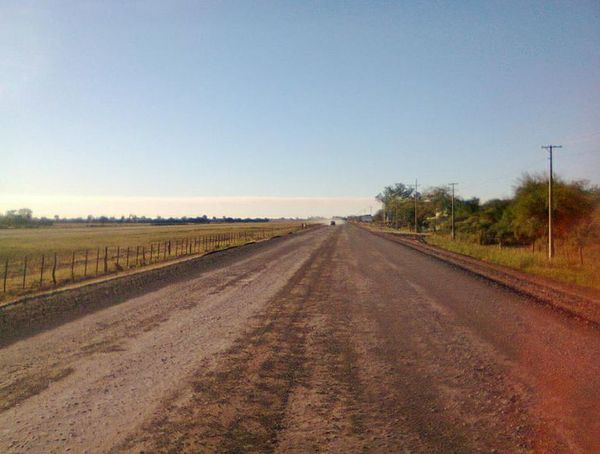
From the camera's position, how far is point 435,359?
26.8ft

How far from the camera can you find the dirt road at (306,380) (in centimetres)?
516

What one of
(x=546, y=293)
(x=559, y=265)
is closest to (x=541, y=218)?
(x=559, y=265)

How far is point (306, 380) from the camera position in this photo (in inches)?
278

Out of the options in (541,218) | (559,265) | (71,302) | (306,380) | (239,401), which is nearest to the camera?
(239,401)

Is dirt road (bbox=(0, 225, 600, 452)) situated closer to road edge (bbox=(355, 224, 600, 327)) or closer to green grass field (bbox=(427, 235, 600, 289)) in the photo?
road edge (bbox=(355, 224, 600, 327))

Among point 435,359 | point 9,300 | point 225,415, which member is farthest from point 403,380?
point 9,300

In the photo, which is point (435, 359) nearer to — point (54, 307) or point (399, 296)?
point (399, 296)

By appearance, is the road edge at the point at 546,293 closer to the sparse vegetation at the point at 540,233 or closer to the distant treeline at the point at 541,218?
the sparse vegetation at the point at 540,233

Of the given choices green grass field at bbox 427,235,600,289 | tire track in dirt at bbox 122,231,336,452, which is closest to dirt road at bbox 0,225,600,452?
tire track in dirt at bbox 122,231,336,452

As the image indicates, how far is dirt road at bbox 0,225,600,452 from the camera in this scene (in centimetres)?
516

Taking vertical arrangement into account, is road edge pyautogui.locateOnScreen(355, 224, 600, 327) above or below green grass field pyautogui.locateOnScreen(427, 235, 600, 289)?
below

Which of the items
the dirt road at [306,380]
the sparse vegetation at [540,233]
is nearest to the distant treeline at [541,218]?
the sparse vegetation at [540,233]

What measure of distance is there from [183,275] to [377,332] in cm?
1331

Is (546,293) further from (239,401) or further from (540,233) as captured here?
(540,233)
